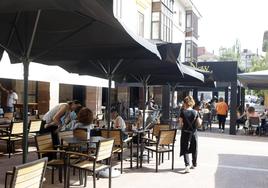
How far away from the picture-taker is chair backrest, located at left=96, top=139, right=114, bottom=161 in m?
6.27

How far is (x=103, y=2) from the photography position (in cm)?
363

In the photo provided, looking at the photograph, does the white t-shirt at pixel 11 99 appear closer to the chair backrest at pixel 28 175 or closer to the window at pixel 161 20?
the chair backrest at pixel 28 175

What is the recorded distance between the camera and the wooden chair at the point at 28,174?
147 inches

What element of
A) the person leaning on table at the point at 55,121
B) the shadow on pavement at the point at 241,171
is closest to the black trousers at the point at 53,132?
the person leaning on table at the point at 55,121

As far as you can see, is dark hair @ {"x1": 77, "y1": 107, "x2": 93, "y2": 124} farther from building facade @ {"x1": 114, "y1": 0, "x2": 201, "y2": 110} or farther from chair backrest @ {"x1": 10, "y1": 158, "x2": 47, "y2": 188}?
building facade @ {"x1": 114, "y1": 0, "x2": 201, "y2": 110}

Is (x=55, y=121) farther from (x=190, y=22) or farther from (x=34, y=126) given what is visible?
(x=190, y=22)

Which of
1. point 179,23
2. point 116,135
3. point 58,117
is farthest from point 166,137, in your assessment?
point 179,23

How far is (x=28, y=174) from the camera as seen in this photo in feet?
13.1

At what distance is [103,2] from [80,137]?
439 centimetres

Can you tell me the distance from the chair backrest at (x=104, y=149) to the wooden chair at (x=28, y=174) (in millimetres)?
1975

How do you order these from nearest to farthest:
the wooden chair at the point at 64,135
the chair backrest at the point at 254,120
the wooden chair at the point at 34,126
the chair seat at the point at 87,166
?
the chair seat at the point at 87,166
the wooden chair at the point at 64,135
the wooden chair at the point at 34,126
the chair backrest at the point at 254,120

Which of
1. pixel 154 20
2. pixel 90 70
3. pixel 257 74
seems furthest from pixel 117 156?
pixel 154 20

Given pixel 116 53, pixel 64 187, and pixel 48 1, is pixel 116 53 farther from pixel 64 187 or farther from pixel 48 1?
pixel 48 1

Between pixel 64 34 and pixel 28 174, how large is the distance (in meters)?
2.67
